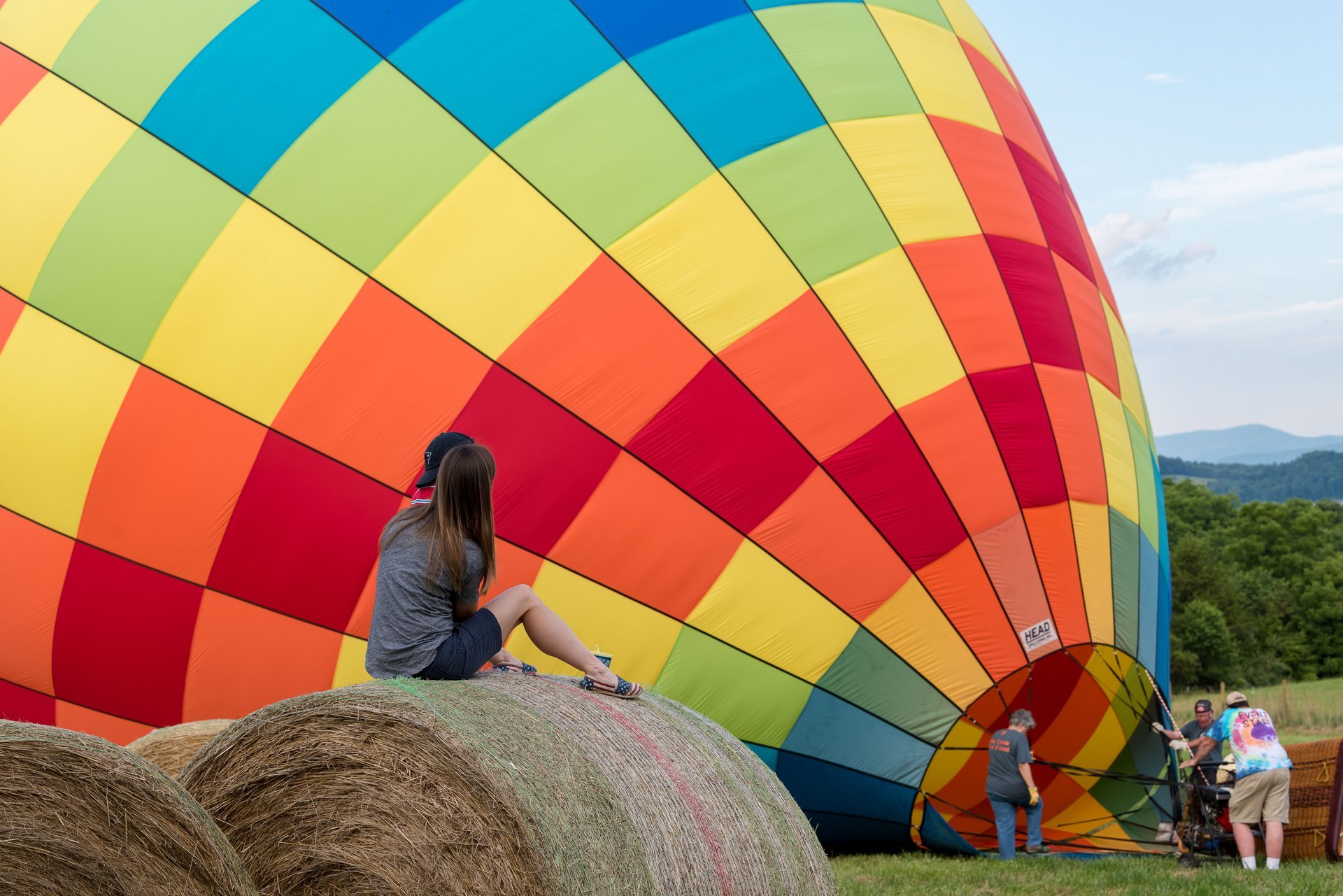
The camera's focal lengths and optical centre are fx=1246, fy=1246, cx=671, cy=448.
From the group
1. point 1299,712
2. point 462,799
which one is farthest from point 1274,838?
point 1299,712

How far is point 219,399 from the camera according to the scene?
17.4 feet

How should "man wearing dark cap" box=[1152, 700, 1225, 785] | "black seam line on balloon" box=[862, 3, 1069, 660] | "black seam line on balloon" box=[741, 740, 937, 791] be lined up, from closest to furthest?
"black seam line on balloon" box=[741, 740, 937, 791]
"black seam line on balloon" box=[862, 3, 1069, 660]
"man wearing dark cap" box=[1152, 700, 1225, 785]

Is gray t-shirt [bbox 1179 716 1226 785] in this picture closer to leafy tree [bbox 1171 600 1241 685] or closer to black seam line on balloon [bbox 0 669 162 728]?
black seam line on balloon [bbox 0 669 162 728]

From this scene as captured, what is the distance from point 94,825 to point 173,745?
Result: 2089 millimetres

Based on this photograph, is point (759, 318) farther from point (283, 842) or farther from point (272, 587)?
point (283, 842)

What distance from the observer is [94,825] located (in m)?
2.68

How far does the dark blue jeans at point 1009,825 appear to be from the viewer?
6527 millimetres

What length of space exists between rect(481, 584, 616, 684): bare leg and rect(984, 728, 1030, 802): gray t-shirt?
3.43 meters

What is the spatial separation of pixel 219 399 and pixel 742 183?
2.51 metres

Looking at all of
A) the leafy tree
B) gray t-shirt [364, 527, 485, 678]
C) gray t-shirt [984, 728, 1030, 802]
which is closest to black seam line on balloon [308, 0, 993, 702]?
gray t-shirt [984, 728, 1030, 802]

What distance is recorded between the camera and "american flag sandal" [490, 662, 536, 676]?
3676 millimetres

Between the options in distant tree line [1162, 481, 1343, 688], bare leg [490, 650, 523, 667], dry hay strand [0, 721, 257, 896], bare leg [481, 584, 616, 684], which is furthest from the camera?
distant tree line [1162, 481, 1343, 688]

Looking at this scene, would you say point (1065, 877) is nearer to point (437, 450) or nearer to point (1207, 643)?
point (437, 450)

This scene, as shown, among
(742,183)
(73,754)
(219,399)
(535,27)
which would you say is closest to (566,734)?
(73,754)
